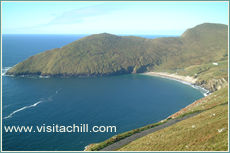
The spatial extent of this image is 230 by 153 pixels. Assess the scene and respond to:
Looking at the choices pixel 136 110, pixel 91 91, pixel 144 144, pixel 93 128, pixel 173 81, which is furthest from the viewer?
pixel 173 81

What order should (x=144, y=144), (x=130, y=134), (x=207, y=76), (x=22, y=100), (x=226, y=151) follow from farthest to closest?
(x=207, y=76)
(x=22, y=100)
(x=130, y=134)
(x=144, y=144)
(x=226, y=151)

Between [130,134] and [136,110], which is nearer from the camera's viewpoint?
[130,134]

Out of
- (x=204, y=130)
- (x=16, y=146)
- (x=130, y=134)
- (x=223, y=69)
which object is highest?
(x=223, y=69)

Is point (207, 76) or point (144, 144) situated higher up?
point (207, 76)

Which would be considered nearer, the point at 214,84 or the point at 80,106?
the point at 80,106

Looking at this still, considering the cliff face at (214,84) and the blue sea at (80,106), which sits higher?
the cliff face at (214,84)

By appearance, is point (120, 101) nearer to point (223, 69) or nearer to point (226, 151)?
point (226, 151)

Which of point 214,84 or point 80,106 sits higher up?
point 214,84

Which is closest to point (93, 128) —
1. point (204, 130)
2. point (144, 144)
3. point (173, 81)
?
point (144, 144)
